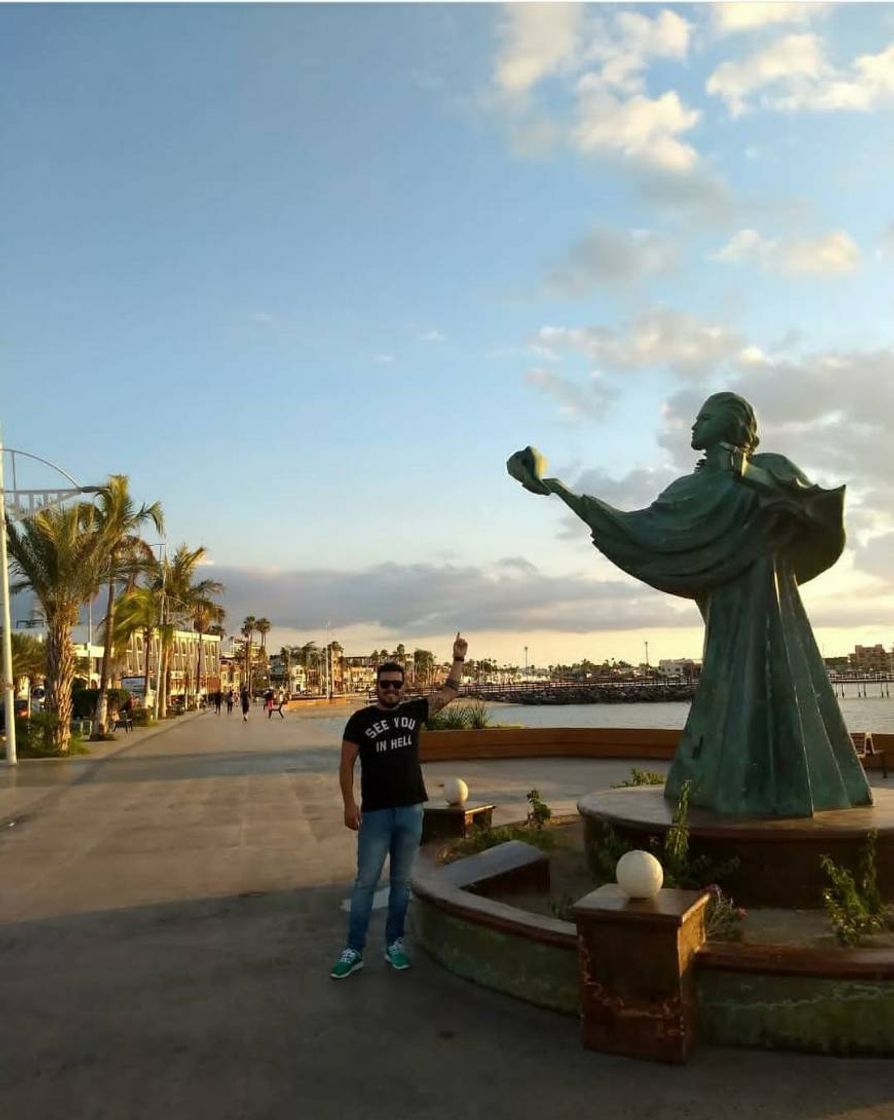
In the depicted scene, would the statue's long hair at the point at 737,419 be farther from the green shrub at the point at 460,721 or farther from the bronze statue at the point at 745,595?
the green shrub at the point at 460,721

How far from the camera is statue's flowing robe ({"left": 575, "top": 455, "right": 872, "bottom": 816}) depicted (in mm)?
5508

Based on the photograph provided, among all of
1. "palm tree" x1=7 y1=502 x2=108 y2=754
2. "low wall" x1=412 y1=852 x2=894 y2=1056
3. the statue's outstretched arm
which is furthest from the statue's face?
"palm tree" x1=7 y1=502 x2=108 y2=754

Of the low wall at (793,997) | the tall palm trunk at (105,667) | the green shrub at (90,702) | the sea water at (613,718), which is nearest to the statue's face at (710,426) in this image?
the low wall at (793,997)

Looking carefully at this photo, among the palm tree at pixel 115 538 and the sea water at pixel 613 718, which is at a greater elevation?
the palm tree at pixel 115 538

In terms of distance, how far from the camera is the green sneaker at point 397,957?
483cm

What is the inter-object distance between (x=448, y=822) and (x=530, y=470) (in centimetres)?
278

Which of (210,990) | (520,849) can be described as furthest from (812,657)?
(210,990)

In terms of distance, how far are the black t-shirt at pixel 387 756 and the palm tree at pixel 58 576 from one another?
61.1 ft

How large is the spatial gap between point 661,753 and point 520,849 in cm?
1103

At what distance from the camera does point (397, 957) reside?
4.84 m

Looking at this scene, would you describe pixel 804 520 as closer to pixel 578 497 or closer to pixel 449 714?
pixel 578 497

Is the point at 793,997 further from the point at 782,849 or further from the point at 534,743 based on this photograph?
the point at 534,743

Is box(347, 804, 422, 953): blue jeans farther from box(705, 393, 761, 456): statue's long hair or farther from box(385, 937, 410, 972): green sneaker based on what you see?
box(705, 393, 761, 456): statue's long hair

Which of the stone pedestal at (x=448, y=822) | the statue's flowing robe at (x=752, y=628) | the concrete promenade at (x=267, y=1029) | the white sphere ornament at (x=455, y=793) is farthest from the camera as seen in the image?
the white sphere ornament at (x=455, y=793)
